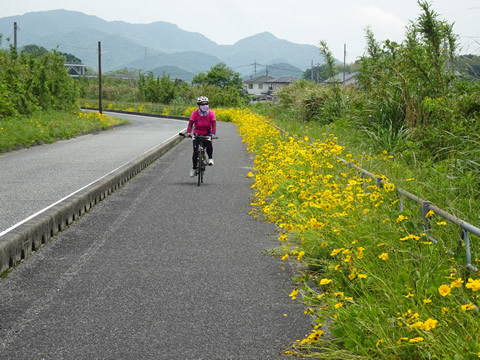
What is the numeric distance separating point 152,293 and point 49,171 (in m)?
8.99

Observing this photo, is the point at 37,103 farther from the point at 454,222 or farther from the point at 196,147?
the point at 454,222

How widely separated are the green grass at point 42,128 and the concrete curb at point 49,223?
341 inches

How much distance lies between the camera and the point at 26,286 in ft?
17.2

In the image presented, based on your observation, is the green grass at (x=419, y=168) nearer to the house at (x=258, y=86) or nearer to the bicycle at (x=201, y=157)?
the bicycle at (x=201, y=157)

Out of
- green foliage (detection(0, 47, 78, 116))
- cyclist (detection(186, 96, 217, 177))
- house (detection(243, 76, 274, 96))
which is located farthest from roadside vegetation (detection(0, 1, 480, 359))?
house (detection(243, 76, 274, 96))

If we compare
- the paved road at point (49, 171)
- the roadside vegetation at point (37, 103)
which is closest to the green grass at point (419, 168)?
the paved road at point (49, 171)

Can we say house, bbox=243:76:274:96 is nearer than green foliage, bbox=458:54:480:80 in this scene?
No

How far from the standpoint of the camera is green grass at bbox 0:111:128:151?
19062 mm

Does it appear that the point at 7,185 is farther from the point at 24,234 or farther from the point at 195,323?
the point at 195,323

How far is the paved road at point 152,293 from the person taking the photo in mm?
3951

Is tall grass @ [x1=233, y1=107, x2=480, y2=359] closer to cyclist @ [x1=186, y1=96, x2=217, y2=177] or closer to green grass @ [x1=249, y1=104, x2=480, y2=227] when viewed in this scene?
green grass @ [x1=249, y1=104, x2=480, y2=227]

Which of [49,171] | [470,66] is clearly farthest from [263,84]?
[470,66]

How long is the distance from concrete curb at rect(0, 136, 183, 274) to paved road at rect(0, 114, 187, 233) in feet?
1.61

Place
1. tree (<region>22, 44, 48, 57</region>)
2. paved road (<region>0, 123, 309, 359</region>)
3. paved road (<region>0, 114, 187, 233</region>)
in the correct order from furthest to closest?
tree (<region>22, 44, 48, 57</region>)
paved road (<region>0, 114, 187, 233</region>)
paved road (<region>0, 123, 309, 359</region>)
